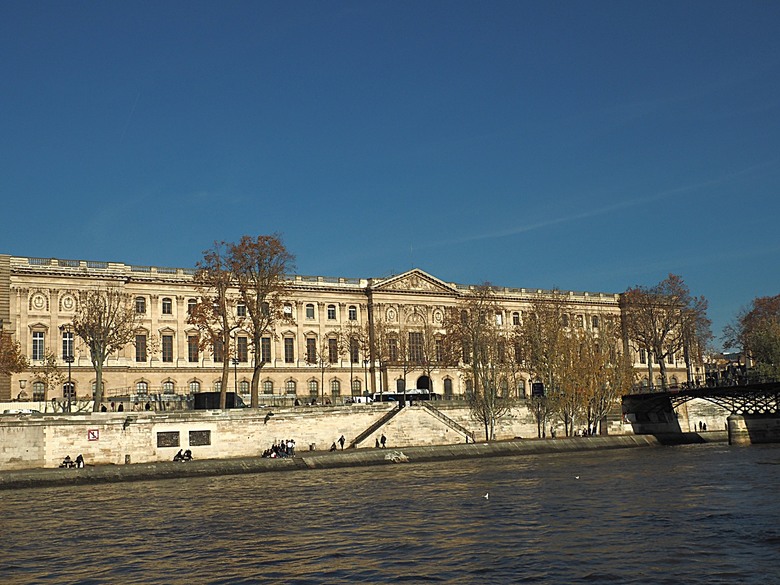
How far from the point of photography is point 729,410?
8031 cm

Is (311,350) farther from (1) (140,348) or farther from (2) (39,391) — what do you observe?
(2) (39,391)

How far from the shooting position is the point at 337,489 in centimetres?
4475

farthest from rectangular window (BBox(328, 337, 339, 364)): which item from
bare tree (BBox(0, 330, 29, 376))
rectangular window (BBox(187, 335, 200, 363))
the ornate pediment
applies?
bare tree (BBox(0, 330, 29, 376))

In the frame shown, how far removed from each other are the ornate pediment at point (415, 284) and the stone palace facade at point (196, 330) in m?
0.11

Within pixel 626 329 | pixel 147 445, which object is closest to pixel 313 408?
pixel 147 445

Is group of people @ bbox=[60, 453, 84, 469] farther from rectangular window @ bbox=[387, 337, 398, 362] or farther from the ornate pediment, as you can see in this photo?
the ornate pediment

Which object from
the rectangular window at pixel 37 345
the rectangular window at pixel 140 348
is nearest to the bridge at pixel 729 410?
the rectangular window at pixel 140 348

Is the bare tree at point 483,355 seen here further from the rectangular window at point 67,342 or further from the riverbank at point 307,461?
the rectangular window at point 67,342

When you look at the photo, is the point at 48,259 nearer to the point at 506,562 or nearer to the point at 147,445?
the point at 147,445

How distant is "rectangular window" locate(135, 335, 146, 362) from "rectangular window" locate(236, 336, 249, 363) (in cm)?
906

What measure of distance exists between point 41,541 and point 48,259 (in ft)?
188

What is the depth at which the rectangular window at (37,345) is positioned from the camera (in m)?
82.4

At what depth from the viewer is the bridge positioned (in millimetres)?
76938

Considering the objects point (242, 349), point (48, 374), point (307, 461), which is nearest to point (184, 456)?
point (307, 461)
